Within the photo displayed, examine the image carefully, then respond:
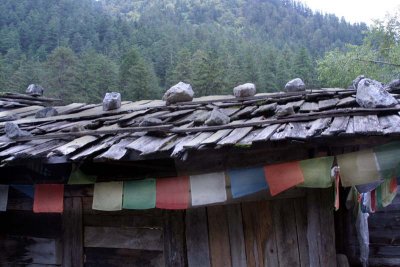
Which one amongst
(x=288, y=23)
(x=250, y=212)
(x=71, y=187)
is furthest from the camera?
(x=288, y=23)

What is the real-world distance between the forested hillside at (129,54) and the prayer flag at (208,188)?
2621 cm

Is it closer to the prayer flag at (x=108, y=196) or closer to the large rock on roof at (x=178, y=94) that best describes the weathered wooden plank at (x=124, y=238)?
the prayer flag at (x=108, y=196)

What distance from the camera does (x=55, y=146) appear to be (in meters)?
3.62

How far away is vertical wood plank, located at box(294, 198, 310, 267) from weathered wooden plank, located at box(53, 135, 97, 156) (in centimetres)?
205

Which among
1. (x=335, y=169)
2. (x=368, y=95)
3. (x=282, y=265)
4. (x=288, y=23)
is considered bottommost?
(x=282, y=265)

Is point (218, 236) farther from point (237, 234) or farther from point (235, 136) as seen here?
point (235, 136)

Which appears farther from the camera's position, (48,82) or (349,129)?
(48,82)

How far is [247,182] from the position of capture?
3434 millimetres

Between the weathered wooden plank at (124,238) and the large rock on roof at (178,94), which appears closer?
the weathered wooden plank at (124,238)

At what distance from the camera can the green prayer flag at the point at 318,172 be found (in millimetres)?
3219

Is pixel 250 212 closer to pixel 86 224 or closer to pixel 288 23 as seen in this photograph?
pixel 86 224

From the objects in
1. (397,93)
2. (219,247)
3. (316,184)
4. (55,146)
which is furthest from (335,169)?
(55,146)

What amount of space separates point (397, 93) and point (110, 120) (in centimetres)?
333

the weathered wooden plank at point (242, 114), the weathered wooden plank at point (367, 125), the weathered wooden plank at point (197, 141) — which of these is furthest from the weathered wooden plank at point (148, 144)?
the weathered wooden plank at point (367, 125)
